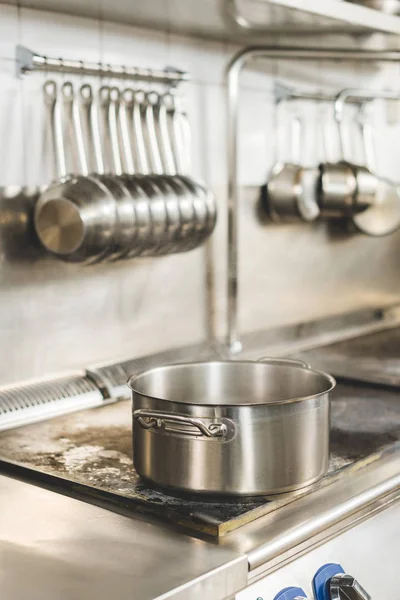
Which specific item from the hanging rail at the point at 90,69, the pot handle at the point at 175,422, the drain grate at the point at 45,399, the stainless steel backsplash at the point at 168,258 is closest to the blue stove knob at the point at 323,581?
the pot handle at the point at 175,422

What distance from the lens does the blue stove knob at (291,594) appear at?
3.27 ft

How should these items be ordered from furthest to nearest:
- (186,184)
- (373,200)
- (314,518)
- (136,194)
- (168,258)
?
(373,200) → (168,258) → (186,184) → (136,194) → (314,518)

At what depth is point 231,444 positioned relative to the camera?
1.01 meters

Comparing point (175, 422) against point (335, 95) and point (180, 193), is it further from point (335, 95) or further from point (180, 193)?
point (335, 95)

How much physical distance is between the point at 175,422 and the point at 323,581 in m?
0.27

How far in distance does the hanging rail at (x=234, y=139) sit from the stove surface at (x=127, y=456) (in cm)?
40

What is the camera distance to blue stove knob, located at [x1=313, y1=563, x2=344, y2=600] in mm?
1052

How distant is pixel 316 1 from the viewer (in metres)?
1.60

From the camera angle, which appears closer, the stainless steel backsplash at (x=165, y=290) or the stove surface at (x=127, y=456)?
the stove surface at (x=127, y=456)

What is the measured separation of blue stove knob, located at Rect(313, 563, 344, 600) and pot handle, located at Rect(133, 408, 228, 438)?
22cm

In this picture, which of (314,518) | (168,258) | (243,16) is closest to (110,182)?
(168,258)

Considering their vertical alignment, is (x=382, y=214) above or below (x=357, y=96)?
below

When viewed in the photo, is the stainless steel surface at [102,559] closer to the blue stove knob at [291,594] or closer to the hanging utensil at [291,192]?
the blue stove knob at [291,594]

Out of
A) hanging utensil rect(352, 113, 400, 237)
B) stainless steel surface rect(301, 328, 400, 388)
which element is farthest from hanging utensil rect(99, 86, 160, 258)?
hanging utensil rect(352, 113, 400, 237)
